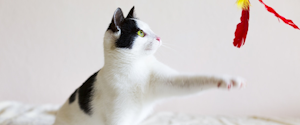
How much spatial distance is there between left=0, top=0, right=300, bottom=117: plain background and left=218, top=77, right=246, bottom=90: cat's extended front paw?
2.64ft

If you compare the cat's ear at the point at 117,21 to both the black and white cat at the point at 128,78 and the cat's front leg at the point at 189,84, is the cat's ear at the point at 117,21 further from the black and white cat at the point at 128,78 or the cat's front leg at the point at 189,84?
the cat's front leg at the point at 189,84

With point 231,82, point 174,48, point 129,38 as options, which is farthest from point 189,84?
point 174,48

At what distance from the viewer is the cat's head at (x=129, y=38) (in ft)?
2.42

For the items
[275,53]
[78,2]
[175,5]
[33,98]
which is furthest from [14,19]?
[275,53]

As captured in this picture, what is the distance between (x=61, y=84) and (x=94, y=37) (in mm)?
396

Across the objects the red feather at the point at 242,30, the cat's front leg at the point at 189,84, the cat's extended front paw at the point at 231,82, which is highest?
the red feather at the point at 242,30

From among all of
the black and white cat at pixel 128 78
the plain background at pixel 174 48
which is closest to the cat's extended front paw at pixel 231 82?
the black and white cat at pixel 128 78

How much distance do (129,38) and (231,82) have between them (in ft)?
1.12

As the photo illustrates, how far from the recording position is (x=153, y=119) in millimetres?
Answer: 1273

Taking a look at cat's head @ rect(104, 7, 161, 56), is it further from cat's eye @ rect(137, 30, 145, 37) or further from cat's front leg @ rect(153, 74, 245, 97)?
cat's front leg @ rect(153, 74, 245, 97)

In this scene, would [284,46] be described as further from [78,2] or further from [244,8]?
[78,2]

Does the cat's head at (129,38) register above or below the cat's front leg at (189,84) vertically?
above

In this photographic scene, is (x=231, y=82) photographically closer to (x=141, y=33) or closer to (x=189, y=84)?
(x=189, y=84)

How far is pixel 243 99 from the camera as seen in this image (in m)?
1.53
